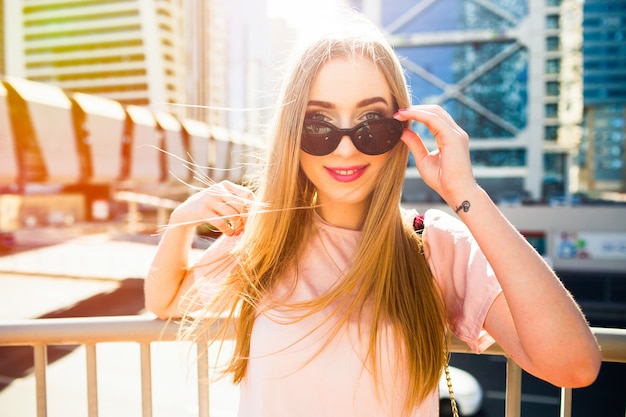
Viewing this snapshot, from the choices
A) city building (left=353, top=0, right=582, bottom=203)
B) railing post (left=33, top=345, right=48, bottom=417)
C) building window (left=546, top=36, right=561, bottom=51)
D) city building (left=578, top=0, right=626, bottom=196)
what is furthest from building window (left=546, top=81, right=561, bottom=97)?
railing post (left=33, top=345, right=48, bottom=417)

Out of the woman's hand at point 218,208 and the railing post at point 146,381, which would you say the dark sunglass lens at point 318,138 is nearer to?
the woman's hand at point 218,208

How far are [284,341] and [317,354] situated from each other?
9cm

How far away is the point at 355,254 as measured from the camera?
1236 millimetres

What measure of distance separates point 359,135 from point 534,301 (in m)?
0.58

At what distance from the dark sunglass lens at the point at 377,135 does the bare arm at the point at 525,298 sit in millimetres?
166

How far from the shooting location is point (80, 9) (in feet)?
247

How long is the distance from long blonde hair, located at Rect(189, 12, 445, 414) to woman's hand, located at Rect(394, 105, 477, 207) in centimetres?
14

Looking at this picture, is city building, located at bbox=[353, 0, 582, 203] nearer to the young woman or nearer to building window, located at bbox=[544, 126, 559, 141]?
building window, located at bbox=[544, 126, 559, 141]

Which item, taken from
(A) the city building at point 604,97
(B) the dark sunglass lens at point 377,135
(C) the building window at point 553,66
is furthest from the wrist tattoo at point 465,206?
(A) the city building at point 604,97

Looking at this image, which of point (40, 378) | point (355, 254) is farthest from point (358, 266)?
point (40, 378)

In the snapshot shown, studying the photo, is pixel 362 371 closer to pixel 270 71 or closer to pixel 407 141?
pixel 407 141

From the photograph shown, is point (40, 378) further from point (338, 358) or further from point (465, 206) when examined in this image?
point (465, 206)

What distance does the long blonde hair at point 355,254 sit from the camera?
112 centimetres

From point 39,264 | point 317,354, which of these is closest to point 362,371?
point 317,354
